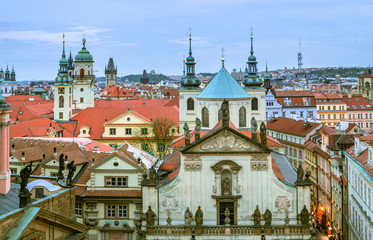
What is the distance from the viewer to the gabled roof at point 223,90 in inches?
2272

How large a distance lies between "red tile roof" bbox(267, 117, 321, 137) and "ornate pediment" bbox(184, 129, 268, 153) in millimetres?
38221

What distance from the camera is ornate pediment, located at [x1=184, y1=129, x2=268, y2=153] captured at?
3378 centimetres

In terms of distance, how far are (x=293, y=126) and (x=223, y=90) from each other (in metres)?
23.2

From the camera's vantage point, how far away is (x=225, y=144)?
1337 inches

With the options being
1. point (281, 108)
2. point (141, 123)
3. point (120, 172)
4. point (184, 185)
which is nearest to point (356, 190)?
point (184, 185)

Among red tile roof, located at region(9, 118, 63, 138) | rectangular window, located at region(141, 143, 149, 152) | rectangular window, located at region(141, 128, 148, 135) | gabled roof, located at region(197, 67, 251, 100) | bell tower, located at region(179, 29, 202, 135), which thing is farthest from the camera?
rectangular window, located at region(141, 128, 148, 135)

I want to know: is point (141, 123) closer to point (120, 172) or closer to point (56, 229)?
point (120, 172)

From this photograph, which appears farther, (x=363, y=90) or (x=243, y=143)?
(x=363, y=90)

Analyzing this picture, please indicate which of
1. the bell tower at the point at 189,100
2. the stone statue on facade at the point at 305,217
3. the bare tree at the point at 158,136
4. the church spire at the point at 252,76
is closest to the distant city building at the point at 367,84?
the church spire at the point at 252,76

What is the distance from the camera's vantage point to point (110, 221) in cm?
3772

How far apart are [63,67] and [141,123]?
22875 mm

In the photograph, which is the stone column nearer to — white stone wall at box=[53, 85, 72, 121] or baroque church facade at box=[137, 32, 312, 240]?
baroque church facade at box=[137, 32, 312, 240]

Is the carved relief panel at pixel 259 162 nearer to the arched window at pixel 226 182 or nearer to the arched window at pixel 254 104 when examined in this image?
the arched window at pixel 226 182

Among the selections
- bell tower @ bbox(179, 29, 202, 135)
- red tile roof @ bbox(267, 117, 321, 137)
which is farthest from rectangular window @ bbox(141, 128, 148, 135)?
red tile roof @ bbox(267, 117, 321, 137)
